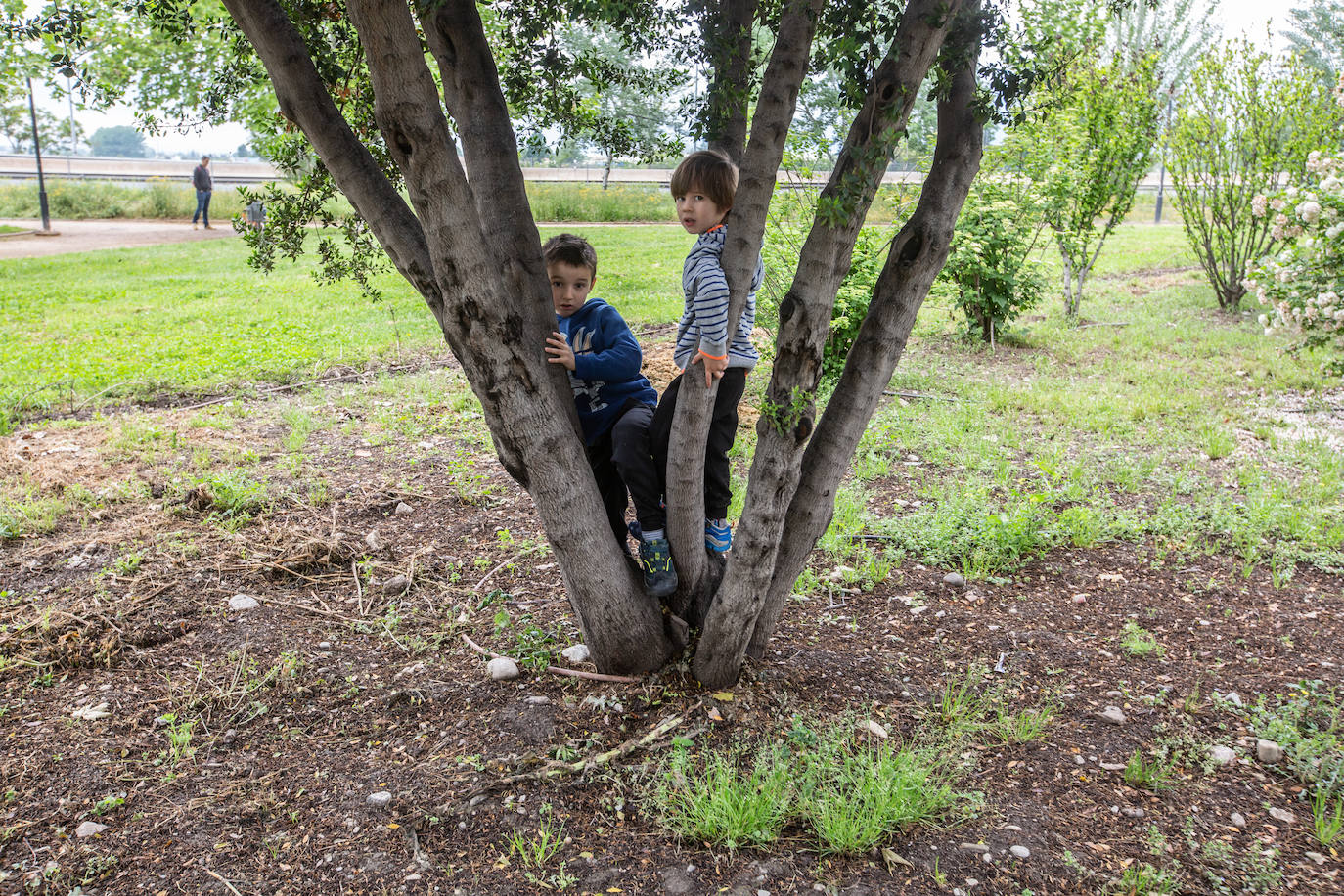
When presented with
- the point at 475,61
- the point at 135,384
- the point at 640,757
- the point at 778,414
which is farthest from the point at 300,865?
the point at 135,384

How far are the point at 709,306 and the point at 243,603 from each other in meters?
2.71

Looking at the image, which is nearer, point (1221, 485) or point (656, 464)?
point (656, 464)

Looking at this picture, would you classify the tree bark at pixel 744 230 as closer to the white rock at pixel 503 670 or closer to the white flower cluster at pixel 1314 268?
the white rock at pixel 503 670

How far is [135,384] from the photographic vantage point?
770 cm

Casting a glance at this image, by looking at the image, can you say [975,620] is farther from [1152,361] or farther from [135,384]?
[135,384]

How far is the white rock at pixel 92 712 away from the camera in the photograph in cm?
324

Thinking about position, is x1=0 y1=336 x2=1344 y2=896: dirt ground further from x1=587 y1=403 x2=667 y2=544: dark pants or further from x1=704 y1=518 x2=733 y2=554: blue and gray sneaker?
x1=587 y1=403 x2=667 y2=544: dark pants

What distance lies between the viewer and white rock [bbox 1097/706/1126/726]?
322 cm

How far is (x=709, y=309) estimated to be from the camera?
2.68 metres

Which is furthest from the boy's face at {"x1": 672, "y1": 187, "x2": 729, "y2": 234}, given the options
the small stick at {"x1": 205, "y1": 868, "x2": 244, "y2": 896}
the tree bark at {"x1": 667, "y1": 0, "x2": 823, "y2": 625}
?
the small stick at {"x1": 205, "y1": 868, "x2": 244, "y2": 896}

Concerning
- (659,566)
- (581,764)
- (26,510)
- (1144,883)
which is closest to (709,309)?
(659,566)

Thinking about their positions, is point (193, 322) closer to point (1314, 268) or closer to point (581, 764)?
point (581, 764)

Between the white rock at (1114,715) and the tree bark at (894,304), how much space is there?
4.10 feet

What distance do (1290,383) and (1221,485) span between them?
3.37 meters
